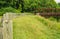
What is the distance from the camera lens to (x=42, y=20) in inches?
496

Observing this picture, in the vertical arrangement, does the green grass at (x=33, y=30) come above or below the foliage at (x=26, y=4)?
above

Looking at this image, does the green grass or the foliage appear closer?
the green grass

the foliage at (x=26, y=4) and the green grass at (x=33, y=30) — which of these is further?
the foliage at (x=26, y=4)

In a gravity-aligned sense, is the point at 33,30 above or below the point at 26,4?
above

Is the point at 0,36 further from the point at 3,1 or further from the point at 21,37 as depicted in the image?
the point at 3,1

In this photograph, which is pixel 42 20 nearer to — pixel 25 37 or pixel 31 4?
pixel 25 37

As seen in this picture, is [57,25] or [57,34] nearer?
A: [57,34]

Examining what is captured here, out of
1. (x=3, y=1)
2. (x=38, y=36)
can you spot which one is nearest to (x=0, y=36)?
(x=38, y=36)

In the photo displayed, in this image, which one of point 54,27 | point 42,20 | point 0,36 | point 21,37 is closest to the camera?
point 0,36

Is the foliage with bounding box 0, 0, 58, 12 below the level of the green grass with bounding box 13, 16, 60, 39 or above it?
below

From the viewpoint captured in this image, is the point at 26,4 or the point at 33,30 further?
the point at 26,4

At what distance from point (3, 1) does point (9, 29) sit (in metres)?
21.0

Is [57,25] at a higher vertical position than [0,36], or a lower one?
lower

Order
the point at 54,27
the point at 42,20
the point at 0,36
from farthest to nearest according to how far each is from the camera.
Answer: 1. the point at 42,20
2. the point at 54,27
3. the point at 0,36
